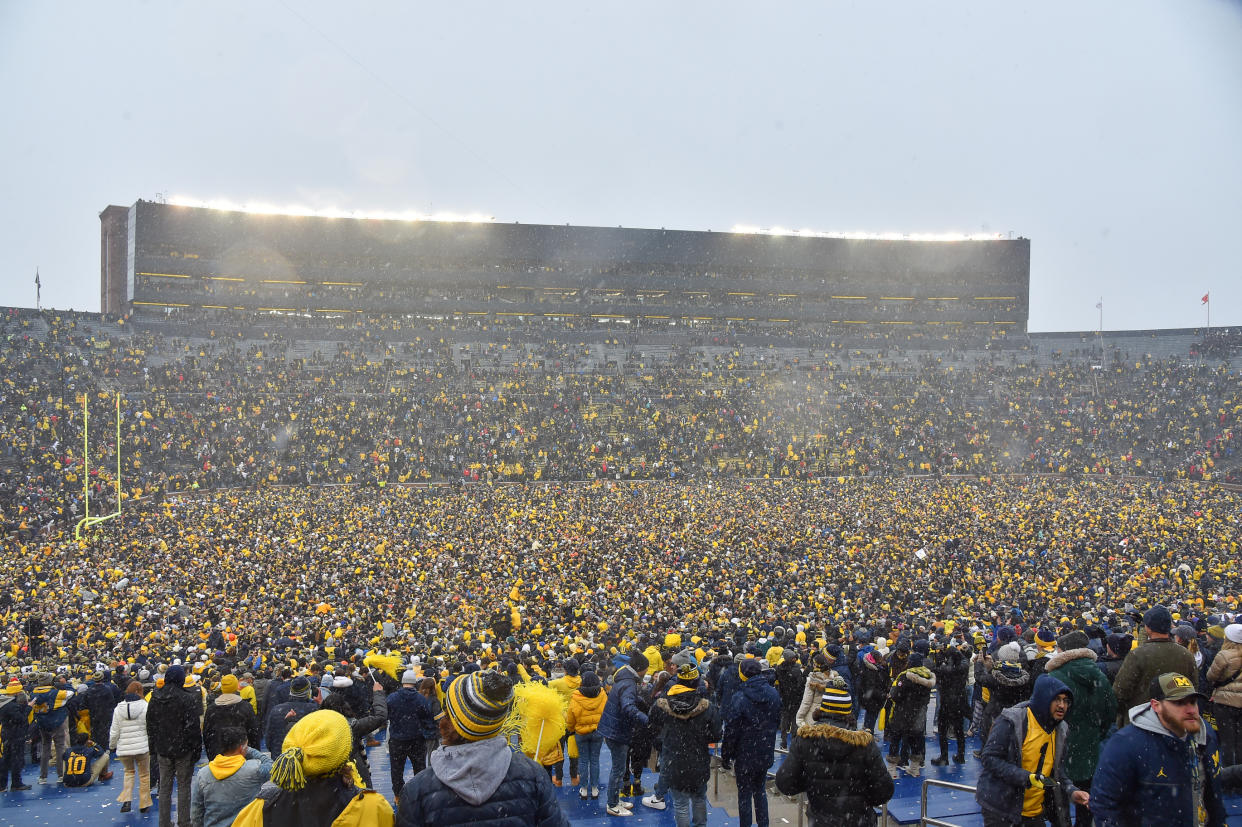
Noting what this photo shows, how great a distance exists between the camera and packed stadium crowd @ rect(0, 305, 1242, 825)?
5949mm

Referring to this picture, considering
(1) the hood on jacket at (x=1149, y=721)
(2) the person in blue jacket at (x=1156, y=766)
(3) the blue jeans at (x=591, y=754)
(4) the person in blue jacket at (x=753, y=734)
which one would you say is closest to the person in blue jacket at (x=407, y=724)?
(3) the blue jeans at (x=591, y=754)

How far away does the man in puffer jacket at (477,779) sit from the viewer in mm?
3070

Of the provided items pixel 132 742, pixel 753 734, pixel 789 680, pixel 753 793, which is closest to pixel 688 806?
pixel 753 793

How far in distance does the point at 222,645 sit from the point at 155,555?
1024 cm

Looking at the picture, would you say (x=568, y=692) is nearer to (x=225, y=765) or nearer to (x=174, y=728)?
(x=174, y=728)

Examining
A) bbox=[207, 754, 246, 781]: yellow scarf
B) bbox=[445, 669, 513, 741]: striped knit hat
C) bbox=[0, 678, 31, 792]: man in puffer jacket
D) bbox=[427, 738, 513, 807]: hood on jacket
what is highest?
bbox=[445, 669, 513, 741]: striped knit hat

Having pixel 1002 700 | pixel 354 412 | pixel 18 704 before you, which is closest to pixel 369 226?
pixel 354 412

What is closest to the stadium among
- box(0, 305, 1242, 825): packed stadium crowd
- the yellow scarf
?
box(0, 305, 1242, 825): packed stadium crowd

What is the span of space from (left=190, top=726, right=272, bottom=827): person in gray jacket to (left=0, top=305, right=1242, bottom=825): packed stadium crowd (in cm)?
2

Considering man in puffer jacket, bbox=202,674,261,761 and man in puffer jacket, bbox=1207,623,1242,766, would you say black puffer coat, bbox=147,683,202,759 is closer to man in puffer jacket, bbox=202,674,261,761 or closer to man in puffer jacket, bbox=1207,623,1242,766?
man in puffer jacket, bbox=202,674,261,761

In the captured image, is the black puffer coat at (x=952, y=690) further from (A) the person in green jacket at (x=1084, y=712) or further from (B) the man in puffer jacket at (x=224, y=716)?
(B) the man in puffer jacket at (x=224, y=716)

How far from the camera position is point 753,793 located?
6035 millimetres

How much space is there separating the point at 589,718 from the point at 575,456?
109 ft

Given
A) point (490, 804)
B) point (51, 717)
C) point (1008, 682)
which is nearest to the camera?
point (490, 804)
